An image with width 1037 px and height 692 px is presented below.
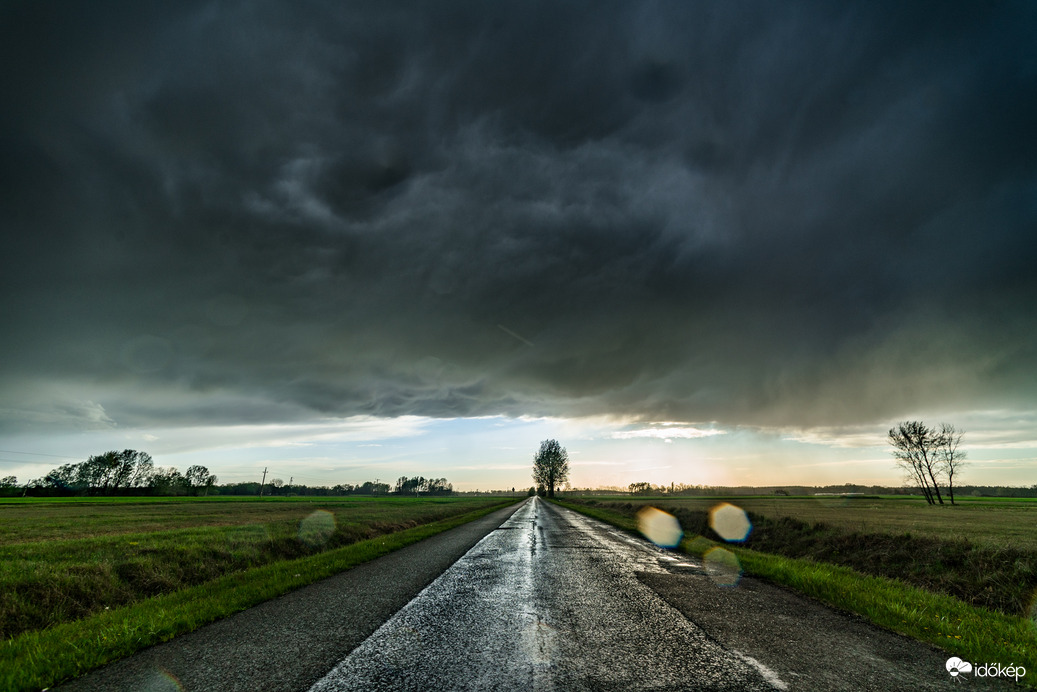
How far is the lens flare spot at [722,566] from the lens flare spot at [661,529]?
9.24ft

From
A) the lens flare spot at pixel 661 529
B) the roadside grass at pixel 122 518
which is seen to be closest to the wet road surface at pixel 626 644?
the lens flare spot at pixel 661 529

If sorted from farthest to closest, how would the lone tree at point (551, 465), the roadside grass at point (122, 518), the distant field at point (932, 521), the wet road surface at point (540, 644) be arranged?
the lone tree at point (551, 465), the roadside grass at point (122, 518), the distant field at point (932, 521), the wet road surface at point (540, 644)

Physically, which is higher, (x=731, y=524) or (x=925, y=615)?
(x=925, y=615)

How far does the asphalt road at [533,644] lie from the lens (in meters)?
4.77

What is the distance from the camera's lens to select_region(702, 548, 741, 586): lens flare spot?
11.2 meters

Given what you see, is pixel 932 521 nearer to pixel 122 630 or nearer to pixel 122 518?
pixel 122 630

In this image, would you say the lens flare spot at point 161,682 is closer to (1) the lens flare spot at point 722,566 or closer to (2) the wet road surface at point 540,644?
(2) the wet road surface at point 540,644

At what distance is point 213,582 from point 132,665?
587cm

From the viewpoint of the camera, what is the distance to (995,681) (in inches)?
203

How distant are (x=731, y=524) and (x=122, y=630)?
27.0m

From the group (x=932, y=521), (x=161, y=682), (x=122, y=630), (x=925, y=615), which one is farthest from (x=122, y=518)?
(x=932, y=521)

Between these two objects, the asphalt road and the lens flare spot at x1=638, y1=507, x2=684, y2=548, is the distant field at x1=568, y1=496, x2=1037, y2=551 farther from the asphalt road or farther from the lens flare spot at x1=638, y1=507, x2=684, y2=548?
the asphalt road

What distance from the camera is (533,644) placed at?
5902mm

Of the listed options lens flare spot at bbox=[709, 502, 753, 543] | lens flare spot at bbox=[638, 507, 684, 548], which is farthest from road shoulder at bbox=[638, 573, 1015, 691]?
lens flare spot at bbox=[709, 502, 753, 543]
